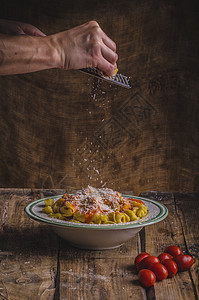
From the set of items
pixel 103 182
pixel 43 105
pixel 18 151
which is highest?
pixel 43 105

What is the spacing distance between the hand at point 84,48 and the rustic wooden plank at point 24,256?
0.59 meters

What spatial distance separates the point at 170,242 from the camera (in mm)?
1572

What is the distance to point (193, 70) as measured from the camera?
263cm

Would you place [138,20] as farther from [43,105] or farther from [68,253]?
[68,253]

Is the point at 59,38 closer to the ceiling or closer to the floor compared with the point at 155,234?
closer to the ceiling

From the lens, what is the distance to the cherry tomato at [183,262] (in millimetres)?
1354

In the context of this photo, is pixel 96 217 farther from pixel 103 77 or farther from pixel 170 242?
pixel 103 77

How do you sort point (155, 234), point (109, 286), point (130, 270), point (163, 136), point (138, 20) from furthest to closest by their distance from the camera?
point (163, 136) → point (138, 20) → point (155, 234) → point (130, 270) → point (109, 286)

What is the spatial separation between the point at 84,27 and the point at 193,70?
51.6 inches

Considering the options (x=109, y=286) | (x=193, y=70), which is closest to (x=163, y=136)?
(x=193, y=70)

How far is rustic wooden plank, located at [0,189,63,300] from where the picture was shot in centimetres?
123

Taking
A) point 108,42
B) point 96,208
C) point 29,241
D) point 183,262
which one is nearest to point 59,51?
point 108,42

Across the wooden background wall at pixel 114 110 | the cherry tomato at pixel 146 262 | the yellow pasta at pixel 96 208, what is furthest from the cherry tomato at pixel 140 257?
the wooden background wall at pixel 114 110

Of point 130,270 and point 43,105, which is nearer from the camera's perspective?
point 130,270
